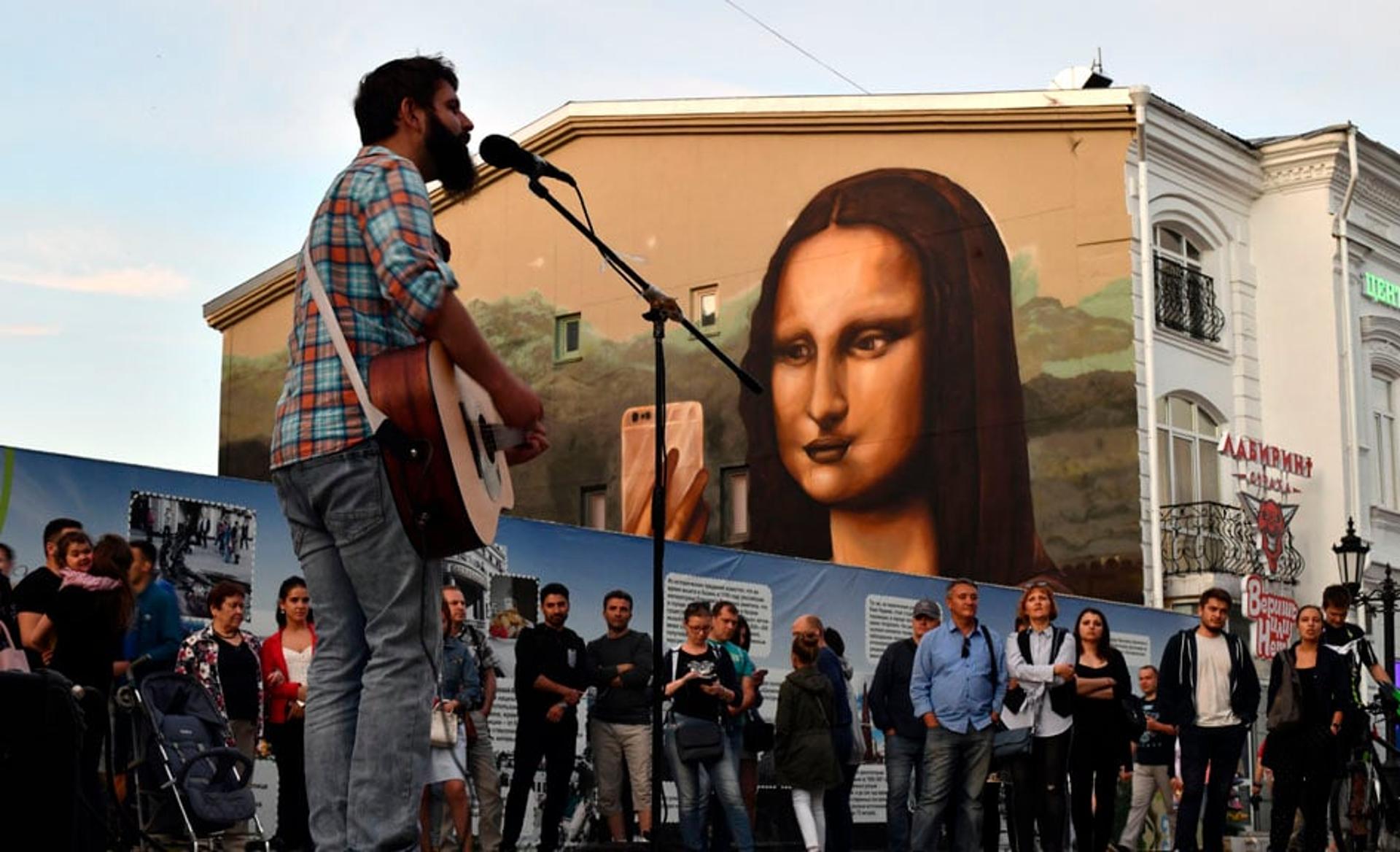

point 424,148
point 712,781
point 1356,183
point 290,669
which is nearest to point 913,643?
point 712,781

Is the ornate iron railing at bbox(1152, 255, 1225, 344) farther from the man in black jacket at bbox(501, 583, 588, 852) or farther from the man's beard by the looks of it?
the man's beard

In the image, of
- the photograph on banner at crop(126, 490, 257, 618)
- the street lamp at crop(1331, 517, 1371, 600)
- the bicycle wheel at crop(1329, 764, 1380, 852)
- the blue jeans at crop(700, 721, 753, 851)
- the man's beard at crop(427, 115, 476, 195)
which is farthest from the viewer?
the street lamp at crop(1331, 517, 1371, 600)

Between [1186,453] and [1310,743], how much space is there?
16470 millimetres

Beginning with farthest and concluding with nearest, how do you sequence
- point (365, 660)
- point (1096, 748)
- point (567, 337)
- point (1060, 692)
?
1. point (567, 337)
2. point (1096, 748)
3. point (1060, 692)
4. point (365, 660)

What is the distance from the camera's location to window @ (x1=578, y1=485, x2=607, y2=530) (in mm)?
33169

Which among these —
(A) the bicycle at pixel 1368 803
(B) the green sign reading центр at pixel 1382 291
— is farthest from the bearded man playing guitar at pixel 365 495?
(B) the green sign reading центр at pixel 1382 291

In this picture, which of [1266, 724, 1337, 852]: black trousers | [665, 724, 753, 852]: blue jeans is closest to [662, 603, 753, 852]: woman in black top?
[665, 724, 753, 852]: blue jeans

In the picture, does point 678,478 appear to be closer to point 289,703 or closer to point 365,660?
point 289,703

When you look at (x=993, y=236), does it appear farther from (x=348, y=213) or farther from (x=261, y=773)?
(x=348, y=213)

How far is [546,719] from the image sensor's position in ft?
47.2

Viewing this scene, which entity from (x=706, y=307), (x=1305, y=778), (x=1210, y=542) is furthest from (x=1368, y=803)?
(x=706, y=307)

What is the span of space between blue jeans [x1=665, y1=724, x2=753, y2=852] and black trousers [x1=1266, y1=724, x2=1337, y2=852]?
3769mm

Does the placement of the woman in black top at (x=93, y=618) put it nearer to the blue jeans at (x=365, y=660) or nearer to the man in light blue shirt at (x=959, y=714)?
the blue jeans at (x=365, y=660)

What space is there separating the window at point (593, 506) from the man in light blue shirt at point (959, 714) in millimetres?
19437
